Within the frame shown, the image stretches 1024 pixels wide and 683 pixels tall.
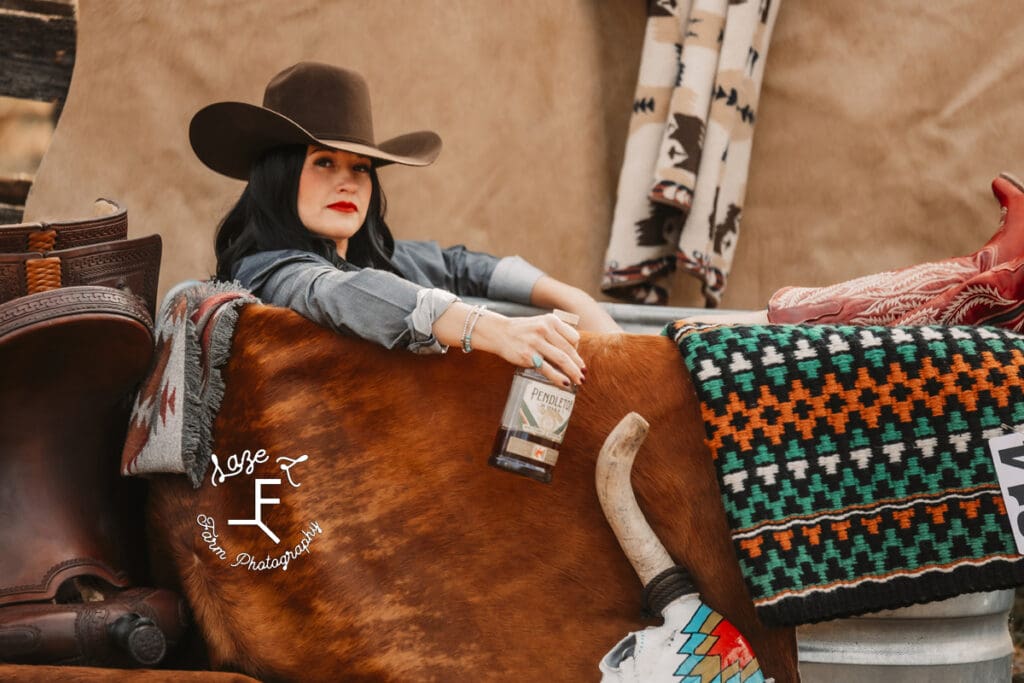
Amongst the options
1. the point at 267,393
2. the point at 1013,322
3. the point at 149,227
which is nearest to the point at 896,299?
the point at 1013,322

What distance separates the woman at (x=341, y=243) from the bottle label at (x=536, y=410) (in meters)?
0.03

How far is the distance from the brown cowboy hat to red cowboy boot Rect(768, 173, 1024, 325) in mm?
707

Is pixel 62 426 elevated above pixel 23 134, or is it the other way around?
pixel 23 134

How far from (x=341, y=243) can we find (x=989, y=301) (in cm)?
101

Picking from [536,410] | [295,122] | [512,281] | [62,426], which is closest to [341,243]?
[295,122]

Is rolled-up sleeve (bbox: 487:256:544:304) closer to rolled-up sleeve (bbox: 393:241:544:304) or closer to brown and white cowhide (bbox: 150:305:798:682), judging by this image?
rolled-up sleeve (bbox: 393:241:544:304)

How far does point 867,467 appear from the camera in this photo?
117 centimetres

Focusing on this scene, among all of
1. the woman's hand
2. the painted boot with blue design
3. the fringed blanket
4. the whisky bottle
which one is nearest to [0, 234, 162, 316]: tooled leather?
the fringed blanket

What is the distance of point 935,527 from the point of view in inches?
45.5

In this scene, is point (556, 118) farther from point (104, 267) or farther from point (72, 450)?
point (72, 450)

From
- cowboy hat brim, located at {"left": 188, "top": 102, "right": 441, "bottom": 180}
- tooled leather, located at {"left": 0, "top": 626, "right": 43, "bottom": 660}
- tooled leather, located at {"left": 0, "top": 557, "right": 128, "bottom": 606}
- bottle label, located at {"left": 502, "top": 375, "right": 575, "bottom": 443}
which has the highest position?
cowboy hat brim, located at {"left": 188, "top": 102, "right": 441, "bottom": 180}

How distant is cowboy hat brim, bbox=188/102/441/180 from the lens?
1599 mm

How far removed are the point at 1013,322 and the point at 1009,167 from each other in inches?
43.4

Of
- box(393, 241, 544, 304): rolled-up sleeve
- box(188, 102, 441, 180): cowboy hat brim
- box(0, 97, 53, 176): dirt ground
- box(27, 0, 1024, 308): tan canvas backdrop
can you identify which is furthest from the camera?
box(27, 0, 1024, 308): tan canvas backdrop
